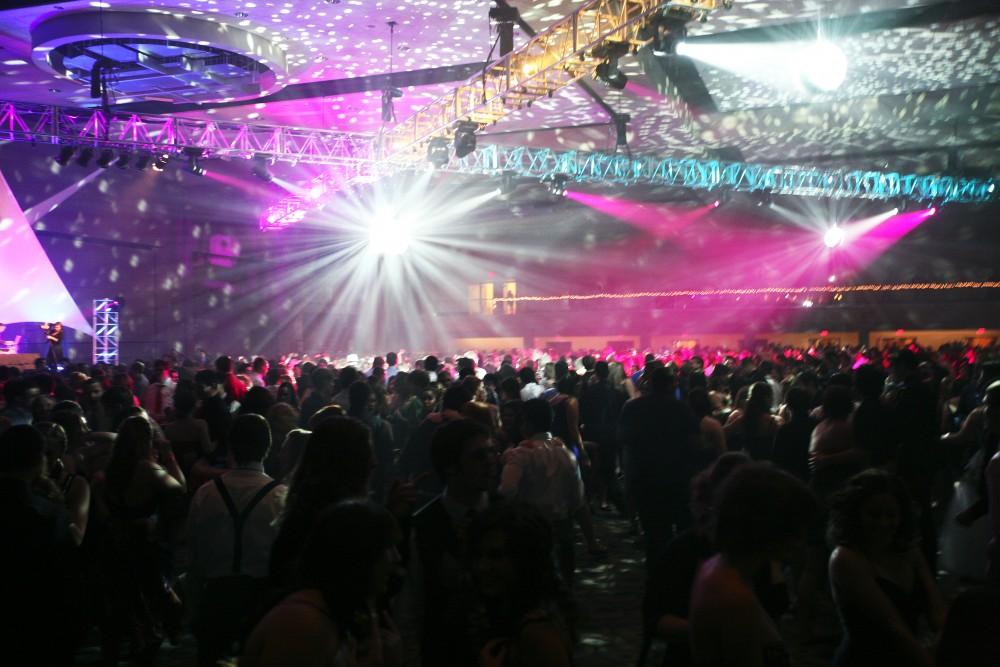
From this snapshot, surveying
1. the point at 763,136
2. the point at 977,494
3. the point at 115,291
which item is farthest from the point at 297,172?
the point at 977,494

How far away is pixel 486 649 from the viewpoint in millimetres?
1789

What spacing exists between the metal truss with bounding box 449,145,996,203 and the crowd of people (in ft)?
31.1

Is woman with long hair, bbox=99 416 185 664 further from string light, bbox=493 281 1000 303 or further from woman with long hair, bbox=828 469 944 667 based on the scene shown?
string light, bbox=493 281 1000 303

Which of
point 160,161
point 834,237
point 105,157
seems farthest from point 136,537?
point 834,237

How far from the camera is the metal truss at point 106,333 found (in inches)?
708

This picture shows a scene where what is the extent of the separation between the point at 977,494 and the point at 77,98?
14.6m

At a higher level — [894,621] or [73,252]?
[73,252]

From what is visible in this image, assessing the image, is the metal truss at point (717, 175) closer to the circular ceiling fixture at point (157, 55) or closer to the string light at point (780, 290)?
Answer: the string light at point (780, 290)

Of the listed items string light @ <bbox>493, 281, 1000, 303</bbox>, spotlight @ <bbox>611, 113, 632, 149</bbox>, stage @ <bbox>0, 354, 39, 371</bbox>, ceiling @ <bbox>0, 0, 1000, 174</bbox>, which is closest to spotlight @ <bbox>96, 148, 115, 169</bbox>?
ceiling @ <bbox>0, 0, 1000, 174</bbox>

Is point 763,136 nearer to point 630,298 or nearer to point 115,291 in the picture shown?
point 630,298

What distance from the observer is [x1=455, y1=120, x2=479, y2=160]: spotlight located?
12.0 m

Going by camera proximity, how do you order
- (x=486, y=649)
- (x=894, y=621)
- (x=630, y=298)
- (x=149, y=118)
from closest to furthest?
(x=486, y=649), (x=894, y=621), (x=149, y=118), (x=630, y=298)

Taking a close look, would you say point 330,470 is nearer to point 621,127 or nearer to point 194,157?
point 194,157

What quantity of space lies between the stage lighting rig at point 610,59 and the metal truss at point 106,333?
12664mm
